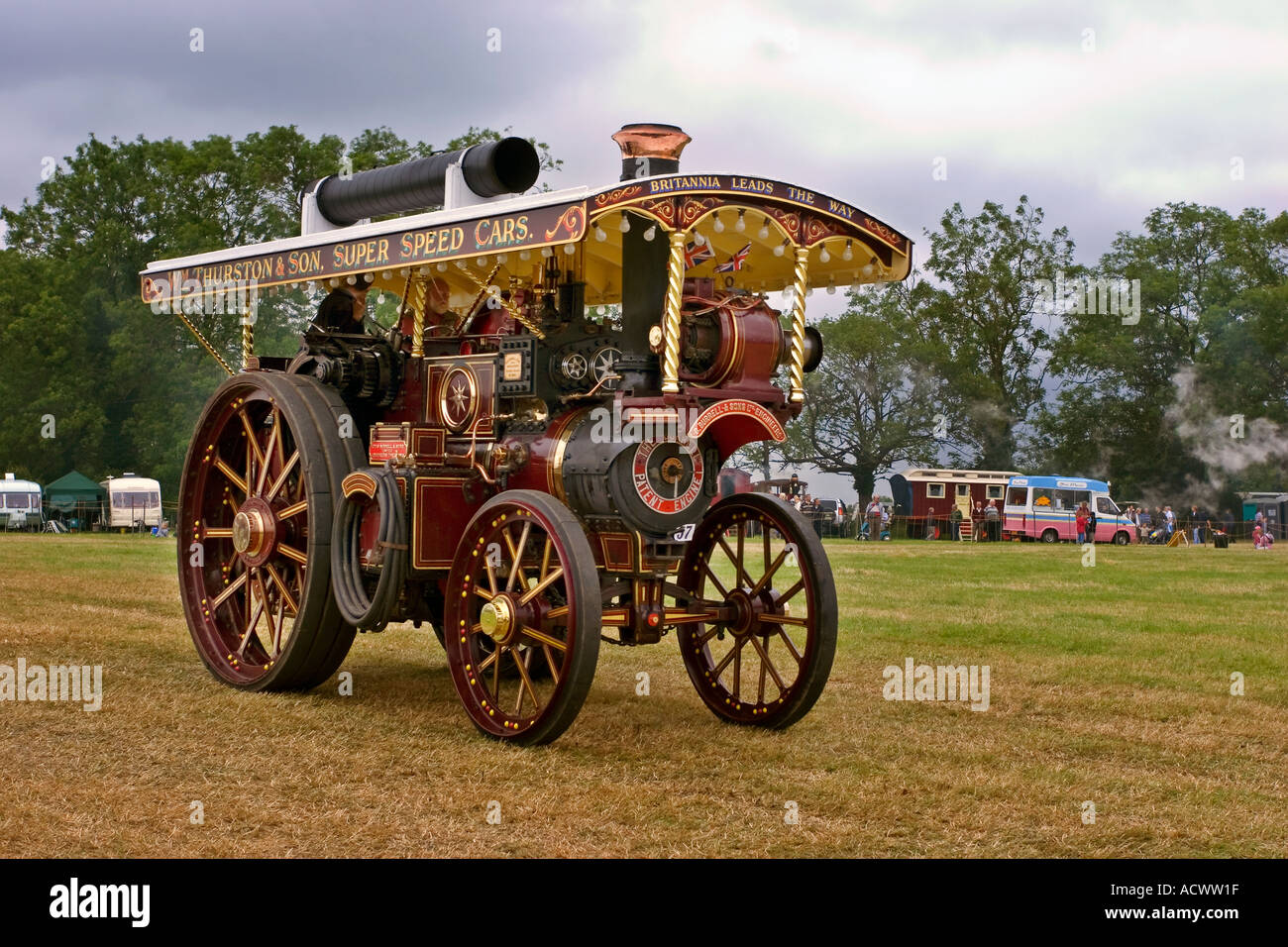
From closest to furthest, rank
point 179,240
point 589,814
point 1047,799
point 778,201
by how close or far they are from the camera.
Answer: point 589,814
point 1047,799
point 778,201
point 179,240

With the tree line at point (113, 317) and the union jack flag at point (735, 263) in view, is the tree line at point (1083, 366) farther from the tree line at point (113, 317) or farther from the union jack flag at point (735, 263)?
the union jack flag at point (735, 263)

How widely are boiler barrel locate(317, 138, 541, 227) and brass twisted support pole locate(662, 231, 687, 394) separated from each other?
181 centimetres

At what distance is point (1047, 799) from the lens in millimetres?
7082

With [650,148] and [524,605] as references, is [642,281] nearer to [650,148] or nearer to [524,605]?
[650,148]

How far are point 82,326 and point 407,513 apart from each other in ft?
145

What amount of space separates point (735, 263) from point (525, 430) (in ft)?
5.41

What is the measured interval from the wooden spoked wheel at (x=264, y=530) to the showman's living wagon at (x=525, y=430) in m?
0.02

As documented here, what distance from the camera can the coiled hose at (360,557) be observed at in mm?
8969

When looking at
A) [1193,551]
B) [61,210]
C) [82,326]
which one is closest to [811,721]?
[1193,551]

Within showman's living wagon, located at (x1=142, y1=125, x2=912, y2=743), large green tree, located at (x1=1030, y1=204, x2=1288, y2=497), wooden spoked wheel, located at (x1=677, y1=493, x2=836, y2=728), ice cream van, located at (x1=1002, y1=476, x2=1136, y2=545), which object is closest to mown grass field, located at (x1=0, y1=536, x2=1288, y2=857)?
wooden spoked wheel, located at (x1=677, y1=493, x2=836, y2=728)

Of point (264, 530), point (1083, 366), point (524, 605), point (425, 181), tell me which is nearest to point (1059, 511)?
point (1083, 366)

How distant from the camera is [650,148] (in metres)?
8.83

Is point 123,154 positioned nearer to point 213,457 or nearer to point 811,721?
point 213,457

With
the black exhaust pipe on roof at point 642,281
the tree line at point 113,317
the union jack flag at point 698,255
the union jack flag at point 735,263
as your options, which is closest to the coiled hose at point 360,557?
the black exhaust pipe on roof at point 642,281
